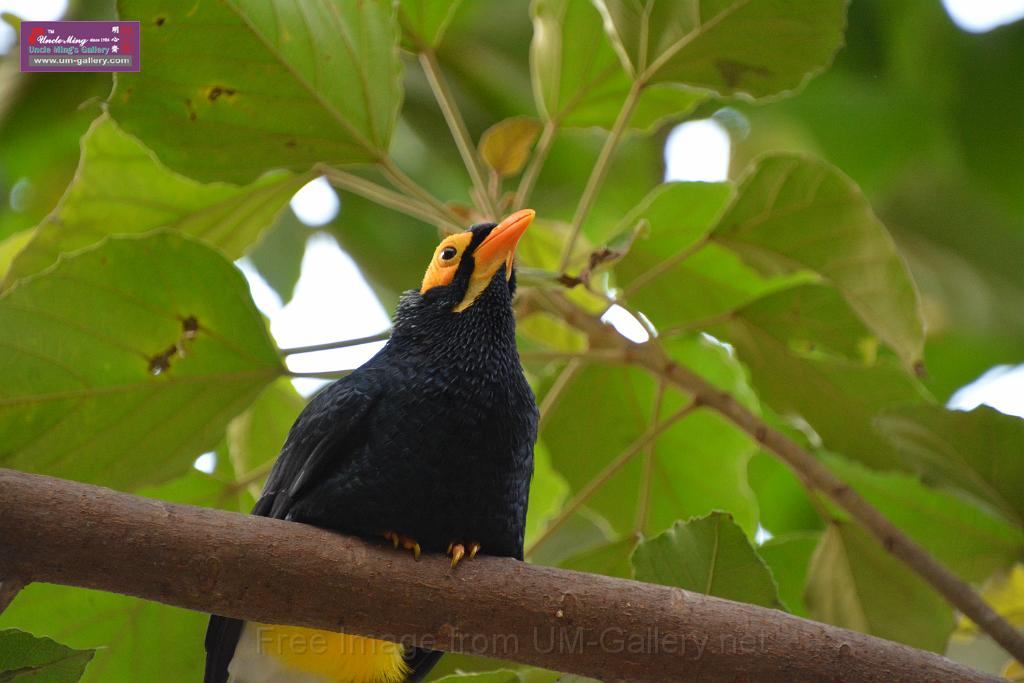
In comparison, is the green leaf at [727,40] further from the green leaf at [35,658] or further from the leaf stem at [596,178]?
the green leaf at [35,658]

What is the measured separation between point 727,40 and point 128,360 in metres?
1.41

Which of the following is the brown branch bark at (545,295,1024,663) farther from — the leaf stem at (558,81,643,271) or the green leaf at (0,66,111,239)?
the green leaf at (0,66,111,239)

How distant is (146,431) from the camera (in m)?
2.12

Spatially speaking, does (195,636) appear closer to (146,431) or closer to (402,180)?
(146,431)

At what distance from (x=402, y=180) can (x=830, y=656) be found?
1.29m

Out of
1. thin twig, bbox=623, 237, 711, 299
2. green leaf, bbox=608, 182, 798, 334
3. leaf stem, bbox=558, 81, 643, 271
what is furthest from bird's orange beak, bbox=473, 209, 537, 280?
thin twig, bbox=623, 237, 711, 299

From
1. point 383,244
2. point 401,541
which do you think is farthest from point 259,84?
point 383,244

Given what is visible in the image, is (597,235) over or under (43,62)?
over

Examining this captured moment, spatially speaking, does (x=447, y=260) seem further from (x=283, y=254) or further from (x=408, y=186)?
(x=283, y=254)

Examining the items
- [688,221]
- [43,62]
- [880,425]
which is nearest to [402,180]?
[688,221]

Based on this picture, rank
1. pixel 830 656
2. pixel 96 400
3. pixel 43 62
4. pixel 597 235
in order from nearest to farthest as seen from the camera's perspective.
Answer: pixel 830 656
pixel 96 400
pixel 43 62
pixel 597 235

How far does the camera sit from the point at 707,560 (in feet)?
6.21

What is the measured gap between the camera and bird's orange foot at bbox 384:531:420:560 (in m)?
1.79

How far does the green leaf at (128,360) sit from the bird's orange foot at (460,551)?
60 cm
